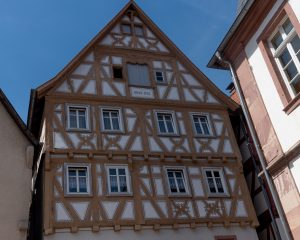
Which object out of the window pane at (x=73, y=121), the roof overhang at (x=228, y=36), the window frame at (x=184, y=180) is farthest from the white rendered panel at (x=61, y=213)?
the roof overhang at (x=228, y=36)

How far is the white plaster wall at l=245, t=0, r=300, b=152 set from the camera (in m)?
7.85

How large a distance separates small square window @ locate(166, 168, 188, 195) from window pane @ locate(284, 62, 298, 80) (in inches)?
348

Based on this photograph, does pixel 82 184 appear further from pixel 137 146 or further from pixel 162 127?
pixel 162 127

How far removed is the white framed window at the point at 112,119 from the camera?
55.9 ft

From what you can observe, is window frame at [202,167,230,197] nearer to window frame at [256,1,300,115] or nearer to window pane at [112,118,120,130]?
window pane at [112,118,120,130]

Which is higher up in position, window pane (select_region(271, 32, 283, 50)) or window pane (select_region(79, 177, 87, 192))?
window pane (select_region(79, 177, 87, 192))

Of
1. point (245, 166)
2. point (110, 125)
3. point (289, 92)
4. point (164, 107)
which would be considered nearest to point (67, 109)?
point (110, 125)

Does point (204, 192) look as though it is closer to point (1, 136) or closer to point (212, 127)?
point (212, 127)

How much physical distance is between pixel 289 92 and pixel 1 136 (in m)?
10.5

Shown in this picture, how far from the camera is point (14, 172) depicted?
14.8 meters

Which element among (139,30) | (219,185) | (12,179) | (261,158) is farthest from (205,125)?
(261,158)

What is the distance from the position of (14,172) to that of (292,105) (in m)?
10.1

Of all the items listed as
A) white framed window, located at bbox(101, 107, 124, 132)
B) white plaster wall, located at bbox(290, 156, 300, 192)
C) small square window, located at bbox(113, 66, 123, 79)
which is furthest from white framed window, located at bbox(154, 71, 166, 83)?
white plaster wall, located at bbox(290, 156, 300, 192)

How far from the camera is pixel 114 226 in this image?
14633 mm
